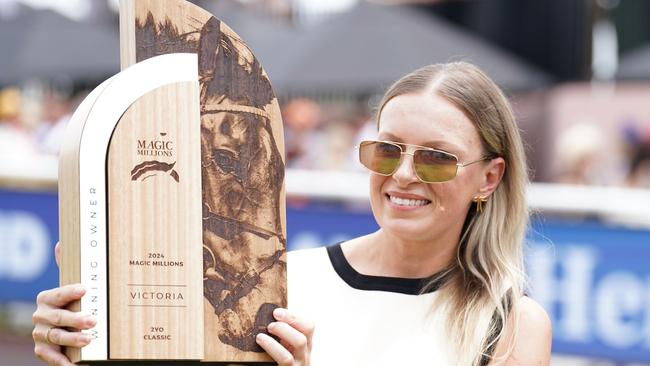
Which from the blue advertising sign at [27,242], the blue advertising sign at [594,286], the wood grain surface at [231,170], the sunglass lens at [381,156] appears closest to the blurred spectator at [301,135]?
the blue advertising sign at [27,242]

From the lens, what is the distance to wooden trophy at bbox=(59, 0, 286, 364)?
2.49 meters

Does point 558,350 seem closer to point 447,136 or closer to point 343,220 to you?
point 343,220

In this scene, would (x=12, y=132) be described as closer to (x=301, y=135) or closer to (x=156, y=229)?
(x=301, y=135)

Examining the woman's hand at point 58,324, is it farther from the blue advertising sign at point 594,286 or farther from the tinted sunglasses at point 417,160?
the blue advertising sign at point 594,286

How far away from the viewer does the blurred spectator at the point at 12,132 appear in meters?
9.79

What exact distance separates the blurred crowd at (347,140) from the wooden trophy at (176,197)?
16.7 ft

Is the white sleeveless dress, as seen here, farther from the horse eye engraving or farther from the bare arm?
the horse eye engraving

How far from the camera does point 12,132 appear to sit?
10.1 meters

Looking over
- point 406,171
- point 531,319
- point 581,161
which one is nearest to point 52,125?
point 581,161

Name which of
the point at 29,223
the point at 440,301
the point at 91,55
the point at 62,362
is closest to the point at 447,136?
the point at 440,301

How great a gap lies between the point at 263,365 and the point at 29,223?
18.4 ft

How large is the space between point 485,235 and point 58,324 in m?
1.18

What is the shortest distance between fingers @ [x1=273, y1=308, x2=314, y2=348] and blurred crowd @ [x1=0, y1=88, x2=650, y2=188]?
16.6 ft

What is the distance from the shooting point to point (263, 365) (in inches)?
104
